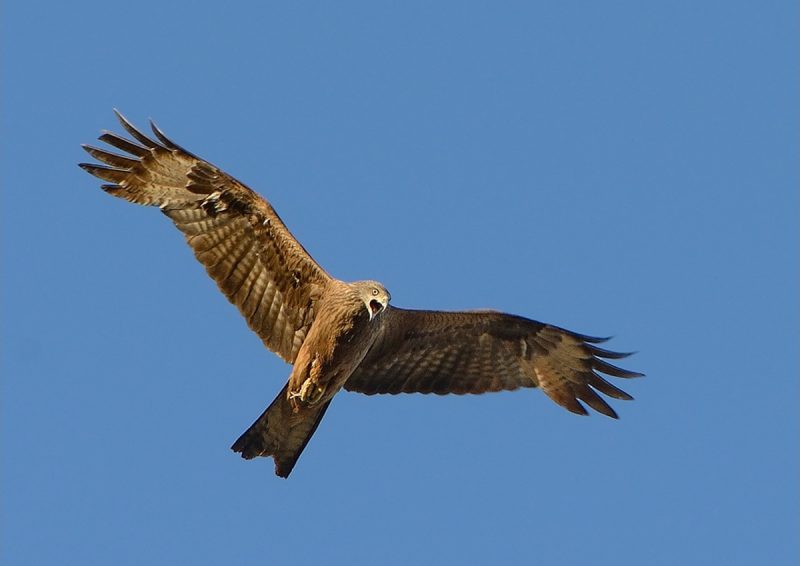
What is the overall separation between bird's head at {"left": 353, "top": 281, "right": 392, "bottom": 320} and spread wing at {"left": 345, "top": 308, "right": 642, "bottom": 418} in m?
1.42

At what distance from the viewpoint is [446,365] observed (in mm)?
15016

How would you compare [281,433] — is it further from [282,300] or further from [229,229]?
[229,229]

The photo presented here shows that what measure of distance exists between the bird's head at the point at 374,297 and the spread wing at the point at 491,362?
1423 millimetres

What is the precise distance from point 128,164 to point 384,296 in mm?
2931

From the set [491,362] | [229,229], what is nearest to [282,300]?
[229,229]

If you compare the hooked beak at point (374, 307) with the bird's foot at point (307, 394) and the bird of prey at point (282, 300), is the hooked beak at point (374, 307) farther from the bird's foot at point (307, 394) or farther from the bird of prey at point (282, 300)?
the bird's foot at point (307, 394)

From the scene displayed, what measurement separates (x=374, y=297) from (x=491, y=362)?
2.33m

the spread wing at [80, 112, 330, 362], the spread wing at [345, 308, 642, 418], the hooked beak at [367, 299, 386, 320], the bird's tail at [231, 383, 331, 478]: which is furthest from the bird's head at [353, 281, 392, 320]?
the spread wing at [345, 308, 642, 418]

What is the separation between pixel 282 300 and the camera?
1412 cm

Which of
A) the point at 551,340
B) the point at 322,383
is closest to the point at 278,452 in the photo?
the point at 322,383

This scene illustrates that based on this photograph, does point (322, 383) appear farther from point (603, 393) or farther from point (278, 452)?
point (603, 393)

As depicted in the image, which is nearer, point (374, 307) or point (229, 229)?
point (374, 307)

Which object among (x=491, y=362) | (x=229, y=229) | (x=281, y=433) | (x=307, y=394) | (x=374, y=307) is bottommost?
(x=281, y=433)

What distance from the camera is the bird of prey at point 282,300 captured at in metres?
13.5
